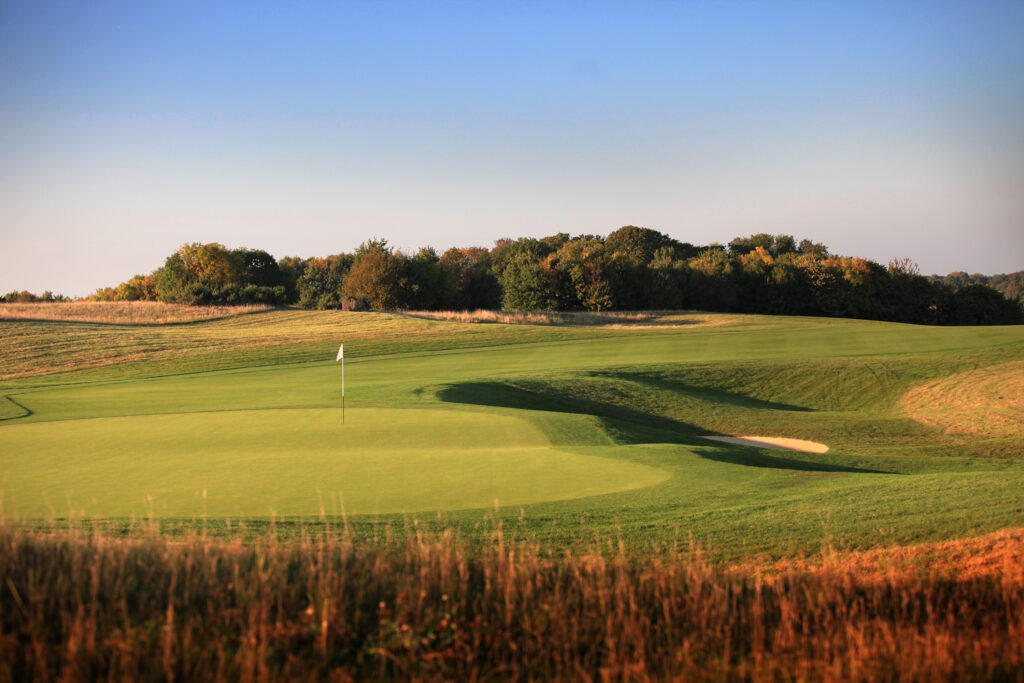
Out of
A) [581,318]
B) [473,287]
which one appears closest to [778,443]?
[581,318]

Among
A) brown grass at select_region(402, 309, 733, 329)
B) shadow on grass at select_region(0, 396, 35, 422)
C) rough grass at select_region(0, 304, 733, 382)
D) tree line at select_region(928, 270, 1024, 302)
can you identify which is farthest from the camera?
tree line at select_region(928, 270, 1024, 302)

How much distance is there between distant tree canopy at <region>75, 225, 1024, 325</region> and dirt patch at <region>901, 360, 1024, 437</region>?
39785 millimetres

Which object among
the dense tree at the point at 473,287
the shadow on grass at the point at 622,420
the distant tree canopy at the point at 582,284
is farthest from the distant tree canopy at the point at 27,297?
the shadow on grass at the point at 622,420

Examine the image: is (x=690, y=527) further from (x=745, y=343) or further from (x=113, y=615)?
(x=745, y=343)

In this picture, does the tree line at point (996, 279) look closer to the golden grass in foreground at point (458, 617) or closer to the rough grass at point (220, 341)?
the rough grass at point (220, 341)

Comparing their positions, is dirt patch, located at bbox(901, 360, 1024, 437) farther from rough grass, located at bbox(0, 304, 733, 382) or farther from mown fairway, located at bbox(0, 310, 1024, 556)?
rough grass, located at bbox(0, 304, 733, 382)

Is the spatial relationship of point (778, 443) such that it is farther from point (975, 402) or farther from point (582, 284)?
point (582, 284)

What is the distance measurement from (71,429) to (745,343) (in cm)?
2572

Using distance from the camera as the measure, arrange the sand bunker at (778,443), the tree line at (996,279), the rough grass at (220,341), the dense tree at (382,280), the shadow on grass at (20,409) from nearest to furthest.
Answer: the sand bunker at (778,443) < the shadow on grass at (20,409) < the rough grass at (220,341) < the dense tree at (382,280) < the tree line at (996,279)

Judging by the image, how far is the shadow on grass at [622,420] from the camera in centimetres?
1182

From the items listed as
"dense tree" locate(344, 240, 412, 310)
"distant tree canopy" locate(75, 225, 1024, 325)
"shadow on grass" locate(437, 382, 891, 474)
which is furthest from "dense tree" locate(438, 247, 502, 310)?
"shadow on grass" locate(437, 382, 891, 474)

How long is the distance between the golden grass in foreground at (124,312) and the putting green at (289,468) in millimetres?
33756

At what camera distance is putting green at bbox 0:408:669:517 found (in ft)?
→ 24.3

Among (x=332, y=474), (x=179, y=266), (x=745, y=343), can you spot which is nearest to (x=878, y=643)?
(x=332, y=474)
